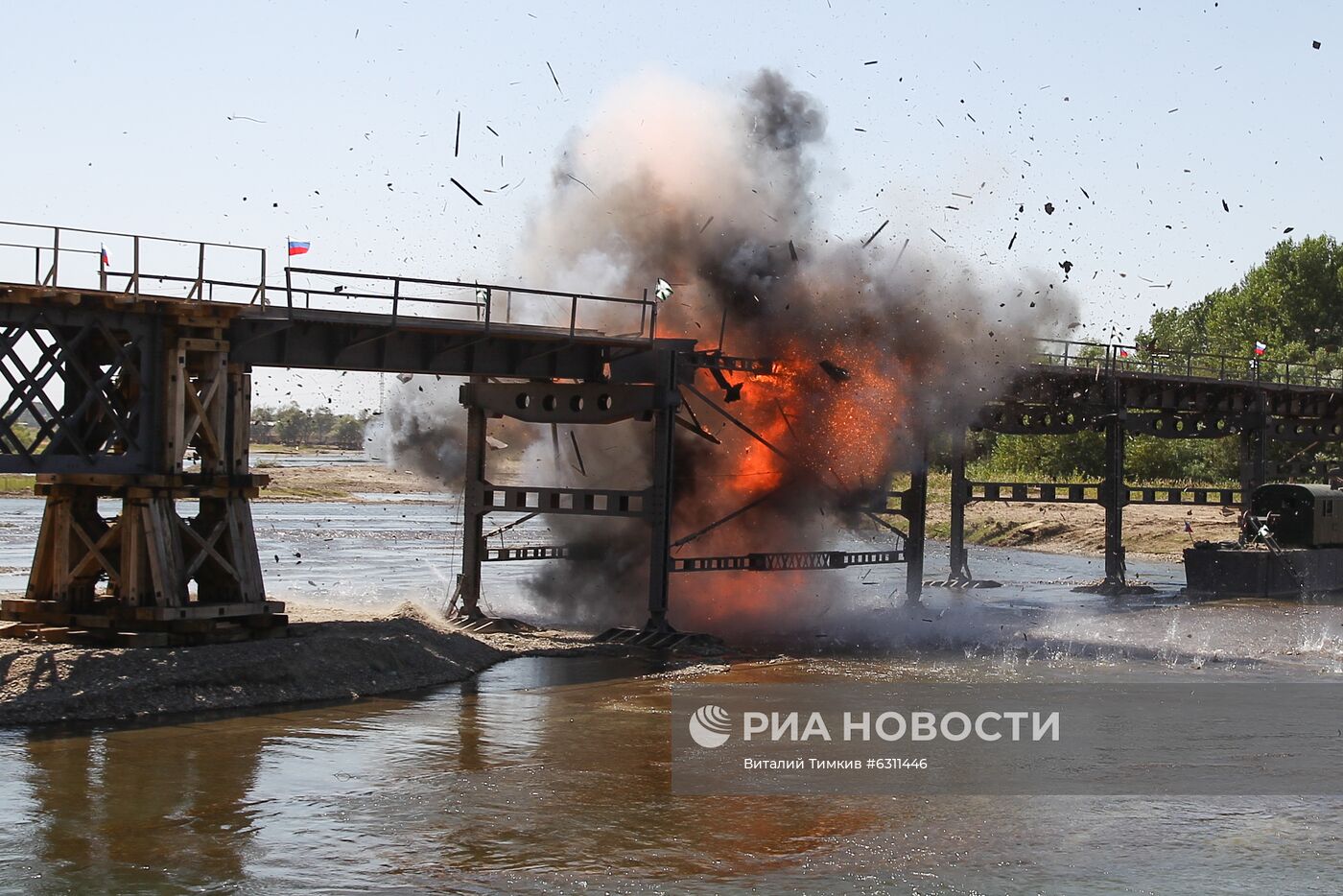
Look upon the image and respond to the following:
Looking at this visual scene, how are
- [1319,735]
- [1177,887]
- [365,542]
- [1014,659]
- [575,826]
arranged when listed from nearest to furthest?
[1177,887] < [575,826] < [1319,735] < [1014,659] < [365,542]

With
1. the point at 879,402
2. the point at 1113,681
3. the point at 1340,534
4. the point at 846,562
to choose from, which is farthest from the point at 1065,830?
the point at 1340,534

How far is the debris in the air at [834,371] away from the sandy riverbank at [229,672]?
10.7 m

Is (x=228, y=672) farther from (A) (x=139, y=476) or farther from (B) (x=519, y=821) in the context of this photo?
(B) (x=519, y=821)

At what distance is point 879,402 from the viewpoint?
3812cm

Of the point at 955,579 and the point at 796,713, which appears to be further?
the point at 955,579

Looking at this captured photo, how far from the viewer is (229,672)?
78.4 ft

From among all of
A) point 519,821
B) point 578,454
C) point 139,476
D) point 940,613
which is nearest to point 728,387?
point 578,454

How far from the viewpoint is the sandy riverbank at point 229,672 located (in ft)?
73.3

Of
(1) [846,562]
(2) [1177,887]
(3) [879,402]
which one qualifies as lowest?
(2) [1177,887]

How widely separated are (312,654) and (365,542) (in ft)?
144

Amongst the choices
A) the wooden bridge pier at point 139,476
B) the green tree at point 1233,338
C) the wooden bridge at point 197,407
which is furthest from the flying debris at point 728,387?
the green tree at point 1233,338

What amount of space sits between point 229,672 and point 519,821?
27.2ft

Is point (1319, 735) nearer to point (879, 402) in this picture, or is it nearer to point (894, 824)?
point (894, 824)

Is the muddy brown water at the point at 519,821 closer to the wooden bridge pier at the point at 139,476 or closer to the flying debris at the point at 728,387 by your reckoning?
the wooden bridge pier at the point at 139,476
